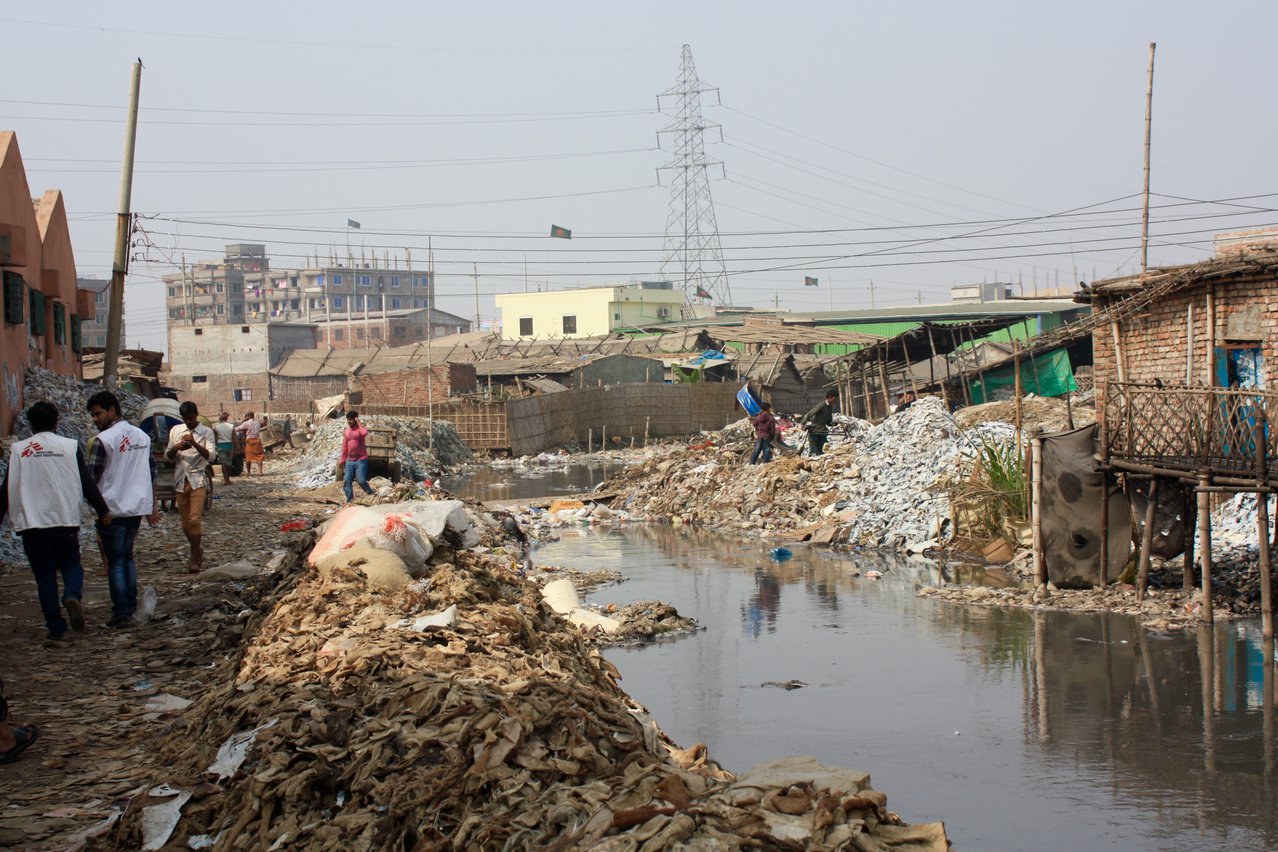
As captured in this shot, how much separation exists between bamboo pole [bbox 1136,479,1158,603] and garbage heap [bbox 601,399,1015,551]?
482 cm

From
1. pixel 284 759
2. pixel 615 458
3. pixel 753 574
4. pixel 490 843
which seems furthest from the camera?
pixel 615 458

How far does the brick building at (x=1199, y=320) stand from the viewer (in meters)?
14.9

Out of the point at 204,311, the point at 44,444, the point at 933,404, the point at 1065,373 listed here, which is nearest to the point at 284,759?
the point at 44,444

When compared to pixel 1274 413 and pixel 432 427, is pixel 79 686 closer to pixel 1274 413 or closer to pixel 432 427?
pixel 1274 413

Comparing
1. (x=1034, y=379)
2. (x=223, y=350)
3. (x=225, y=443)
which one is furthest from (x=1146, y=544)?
(x=223, y=350)

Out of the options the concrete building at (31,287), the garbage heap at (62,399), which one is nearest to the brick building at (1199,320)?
the garbage heap at (62,399)

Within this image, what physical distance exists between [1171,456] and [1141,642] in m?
2.08

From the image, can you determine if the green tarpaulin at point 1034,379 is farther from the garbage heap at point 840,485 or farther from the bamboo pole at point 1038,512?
the bamboo pole at point 1038,512

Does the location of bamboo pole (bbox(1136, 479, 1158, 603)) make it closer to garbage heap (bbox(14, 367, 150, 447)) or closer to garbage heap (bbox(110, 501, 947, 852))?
garbage heap (bbox(110, 501, 947, 852))

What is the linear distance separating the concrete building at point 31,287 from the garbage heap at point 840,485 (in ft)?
34.4

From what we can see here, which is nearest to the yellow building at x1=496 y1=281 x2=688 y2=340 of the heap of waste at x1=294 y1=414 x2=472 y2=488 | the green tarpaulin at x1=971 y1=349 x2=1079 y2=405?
the heap of waste at x1=294 y1=414 x2=472 y2=488

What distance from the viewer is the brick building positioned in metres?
14.9

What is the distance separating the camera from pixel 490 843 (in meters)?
4.49

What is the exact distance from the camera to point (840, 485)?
67.2 ft
